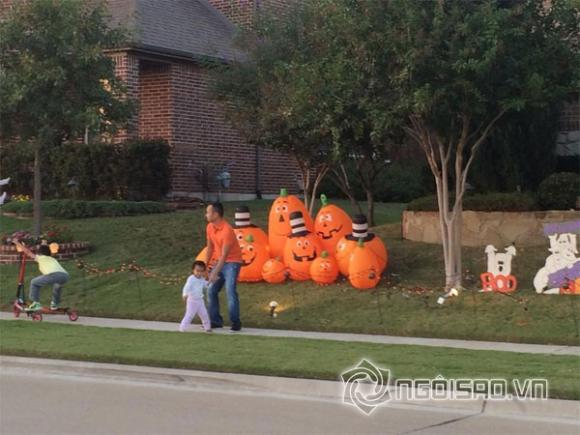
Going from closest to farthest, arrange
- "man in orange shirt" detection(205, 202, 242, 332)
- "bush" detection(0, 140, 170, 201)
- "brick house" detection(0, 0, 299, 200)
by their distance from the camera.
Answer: "man in orange shirt" detection(205, 202, 242, 332) → "bush" detection(0, 140, 170, 201) → "brick house" detection(0, 0, 299, 200)

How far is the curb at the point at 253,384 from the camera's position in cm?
805

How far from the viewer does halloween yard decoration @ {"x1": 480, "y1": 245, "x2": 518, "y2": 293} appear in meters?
13.1

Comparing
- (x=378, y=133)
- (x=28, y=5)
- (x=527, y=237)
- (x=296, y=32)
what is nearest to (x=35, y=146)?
(x=28, y=5)

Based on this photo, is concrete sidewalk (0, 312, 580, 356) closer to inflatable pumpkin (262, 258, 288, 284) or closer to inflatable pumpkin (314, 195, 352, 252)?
inflatable pumpkin (262, 258, 288, 284)

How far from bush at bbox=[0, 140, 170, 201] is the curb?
1096 cm

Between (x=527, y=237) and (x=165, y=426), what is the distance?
30.4 ft

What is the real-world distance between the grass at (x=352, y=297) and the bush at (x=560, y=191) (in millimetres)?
981

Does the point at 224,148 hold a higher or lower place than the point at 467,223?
higher

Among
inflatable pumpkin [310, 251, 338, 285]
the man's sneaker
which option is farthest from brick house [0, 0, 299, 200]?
the man's sneaker

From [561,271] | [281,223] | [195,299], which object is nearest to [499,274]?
[561,271]

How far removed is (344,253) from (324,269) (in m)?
0.40

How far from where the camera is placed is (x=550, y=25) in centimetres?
1328

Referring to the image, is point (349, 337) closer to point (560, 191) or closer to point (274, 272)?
point (274, 272)

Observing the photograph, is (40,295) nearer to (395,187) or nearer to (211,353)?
(211,353)
